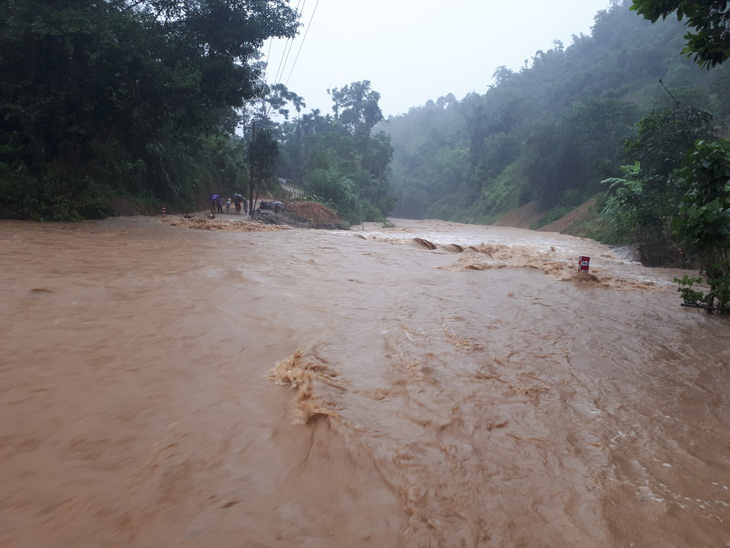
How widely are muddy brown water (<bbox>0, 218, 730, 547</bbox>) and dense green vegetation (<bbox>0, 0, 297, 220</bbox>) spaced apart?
9.22 m

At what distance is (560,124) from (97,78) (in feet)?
108

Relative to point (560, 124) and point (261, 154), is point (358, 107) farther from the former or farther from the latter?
point (261, 154)

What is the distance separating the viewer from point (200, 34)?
47.3 ft

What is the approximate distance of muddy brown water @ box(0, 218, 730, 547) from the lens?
193 centimetres

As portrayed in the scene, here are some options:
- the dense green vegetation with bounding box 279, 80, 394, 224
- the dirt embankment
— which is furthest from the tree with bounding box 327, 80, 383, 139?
the dirt embankment

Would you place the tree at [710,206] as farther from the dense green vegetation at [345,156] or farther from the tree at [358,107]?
the tree at [358,107]

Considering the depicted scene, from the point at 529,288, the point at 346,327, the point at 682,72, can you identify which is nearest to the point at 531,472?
the point at 346,327

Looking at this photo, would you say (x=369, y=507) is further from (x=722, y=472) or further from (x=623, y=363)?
(x=623, y=363)

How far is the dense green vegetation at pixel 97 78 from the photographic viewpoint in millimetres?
12438

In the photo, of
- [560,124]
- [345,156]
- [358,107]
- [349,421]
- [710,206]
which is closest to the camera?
[349,421]

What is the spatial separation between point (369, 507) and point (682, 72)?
4325 centimetres

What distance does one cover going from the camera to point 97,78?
13.1 meters

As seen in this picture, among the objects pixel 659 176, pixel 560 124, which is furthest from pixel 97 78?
pixel 560 124

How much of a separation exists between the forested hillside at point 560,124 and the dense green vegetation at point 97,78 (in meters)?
12.7
